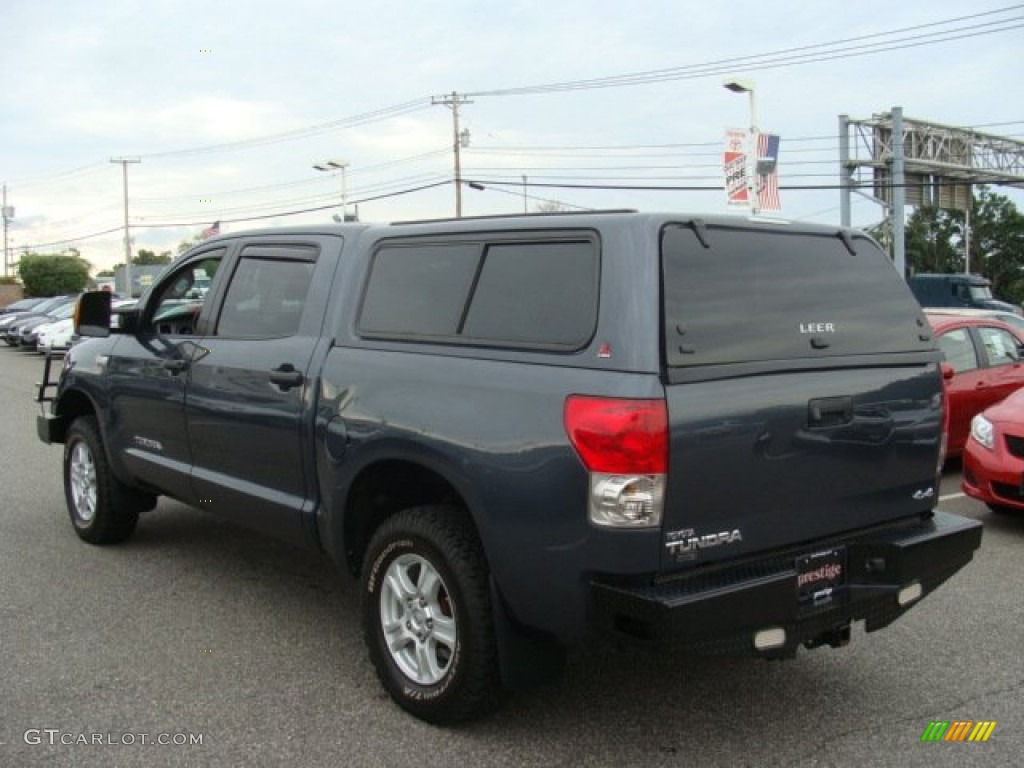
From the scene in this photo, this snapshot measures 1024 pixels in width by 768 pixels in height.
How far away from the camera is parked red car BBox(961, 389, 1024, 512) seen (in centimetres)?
642

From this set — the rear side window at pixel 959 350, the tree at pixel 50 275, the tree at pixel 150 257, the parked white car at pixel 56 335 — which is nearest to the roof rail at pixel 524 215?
the rear side window at pixel 959 350

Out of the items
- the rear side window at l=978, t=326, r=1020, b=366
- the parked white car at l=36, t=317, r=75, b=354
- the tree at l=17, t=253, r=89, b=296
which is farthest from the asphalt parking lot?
the tree at l=17, t=253, r=89, b=296

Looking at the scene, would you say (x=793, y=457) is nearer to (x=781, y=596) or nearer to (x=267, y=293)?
(x=781, y=596)

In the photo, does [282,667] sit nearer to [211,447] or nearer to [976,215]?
[211,447]

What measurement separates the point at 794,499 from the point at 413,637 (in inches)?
60.0

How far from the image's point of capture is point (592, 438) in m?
3.02

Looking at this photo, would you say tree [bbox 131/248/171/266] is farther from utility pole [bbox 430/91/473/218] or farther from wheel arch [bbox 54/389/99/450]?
wheel arch [bbox 54/389/99/450]

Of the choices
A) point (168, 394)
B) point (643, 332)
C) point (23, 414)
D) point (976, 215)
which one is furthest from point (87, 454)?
point (976, 215)

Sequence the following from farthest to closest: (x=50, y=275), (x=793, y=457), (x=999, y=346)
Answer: (x=50, y=275) → (x=999, y=346) → (x=793, y=457)

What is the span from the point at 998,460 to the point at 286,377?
4852mm

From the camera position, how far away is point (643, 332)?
308 centimetres

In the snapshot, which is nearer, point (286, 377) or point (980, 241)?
point (286, 377)

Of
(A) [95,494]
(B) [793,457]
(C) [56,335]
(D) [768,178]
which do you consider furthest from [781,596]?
(C) [56,335]

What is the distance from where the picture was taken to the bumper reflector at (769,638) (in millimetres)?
3162
